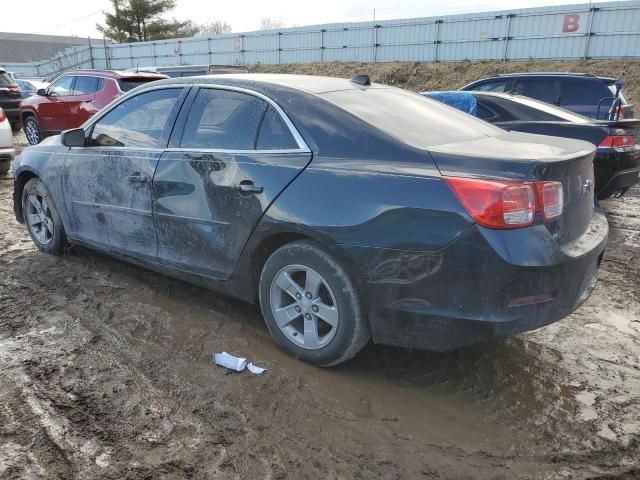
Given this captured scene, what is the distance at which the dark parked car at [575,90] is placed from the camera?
8539 millimetres

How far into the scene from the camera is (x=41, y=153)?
15.7 ft

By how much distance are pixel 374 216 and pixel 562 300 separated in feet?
3.31

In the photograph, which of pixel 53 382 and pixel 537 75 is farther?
pixel 537 75

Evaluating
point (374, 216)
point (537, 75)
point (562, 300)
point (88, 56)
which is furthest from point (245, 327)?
point (88, 56)

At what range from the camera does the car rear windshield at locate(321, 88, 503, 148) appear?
2965mm

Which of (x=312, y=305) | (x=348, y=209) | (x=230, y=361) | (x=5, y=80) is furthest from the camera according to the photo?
(x=5, y=80)

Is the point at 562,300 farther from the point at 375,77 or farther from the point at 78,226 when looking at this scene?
the point at 375,77

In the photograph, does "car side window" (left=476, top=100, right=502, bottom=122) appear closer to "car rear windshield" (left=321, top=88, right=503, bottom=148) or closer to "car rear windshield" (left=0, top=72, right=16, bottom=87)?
"car rear windshield" (left=321, top=88, right=503, bottom=148)

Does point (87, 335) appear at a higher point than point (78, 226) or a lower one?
lower

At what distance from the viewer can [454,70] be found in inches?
883

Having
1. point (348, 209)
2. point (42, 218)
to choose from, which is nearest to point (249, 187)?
point (348, 209)

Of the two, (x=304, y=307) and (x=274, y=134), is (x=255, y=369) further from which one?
(x=274, y=134)

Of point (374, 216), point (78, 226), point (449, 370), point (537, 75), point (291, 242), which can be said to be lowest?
point (449, 370)

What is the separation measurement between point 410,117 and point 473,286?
48.4 inches
